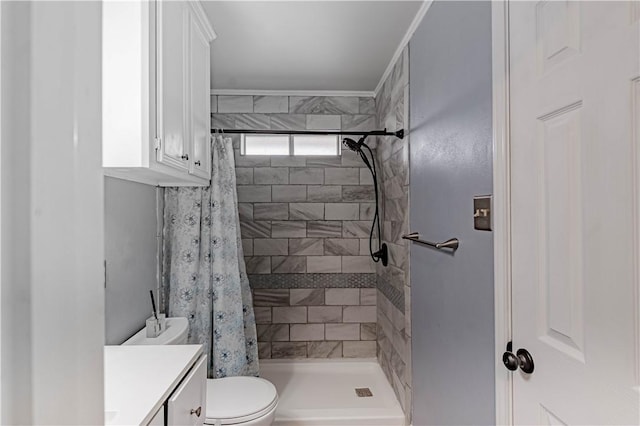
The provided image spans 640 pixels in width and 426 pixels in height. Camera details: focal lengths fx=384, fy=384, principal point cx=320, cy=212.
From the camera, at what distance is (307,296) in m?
3.16

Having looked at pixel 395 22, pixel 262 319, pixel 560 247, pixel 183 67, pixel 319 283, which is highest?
pixel 395 22

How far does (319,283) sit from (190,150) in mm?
1710

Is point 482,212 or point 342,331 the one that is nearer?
point 482,212

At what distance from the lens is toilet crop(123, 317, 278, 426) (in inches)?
71.4

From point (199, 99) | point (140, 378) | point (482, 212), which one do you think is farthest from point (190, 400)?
point (199, 99)

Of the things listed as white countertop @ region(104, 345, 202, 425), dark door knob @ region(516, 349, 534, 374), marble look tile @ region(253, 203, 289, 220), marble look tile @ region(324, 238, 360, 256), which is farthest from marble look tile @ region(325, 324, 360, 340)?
dark door knob @ region(516, 349, 534, 374)

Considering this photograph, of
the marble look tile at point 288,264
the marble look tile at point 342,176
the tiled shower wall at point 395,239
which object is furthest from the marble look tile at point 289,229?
the tiled shower wall at point 395,239

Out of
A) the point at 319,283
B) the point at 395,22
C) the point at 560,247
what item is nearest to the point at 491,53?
the point at 560,247

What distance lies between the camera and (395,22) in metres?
2.07

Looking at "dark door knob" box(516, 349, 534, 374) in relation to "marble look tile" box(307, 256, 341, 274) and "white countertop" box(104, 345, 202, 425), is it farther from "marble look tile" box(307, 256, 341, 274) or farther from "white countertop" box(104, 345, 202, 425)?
"marble look tile" box(307, 256, 341, 274)

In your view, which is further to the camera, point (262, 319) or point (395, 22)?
point (262, 319)

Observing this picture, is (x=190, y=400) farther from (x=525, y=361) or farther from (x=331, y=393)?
(x=331, y=393)

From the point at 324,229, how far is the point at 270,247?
0.47 metres

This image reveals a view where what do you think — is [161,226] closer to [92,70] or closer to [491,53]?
[491,53]
